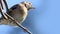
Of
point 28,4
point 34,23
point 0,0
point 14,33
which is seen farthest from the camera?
point 34,23

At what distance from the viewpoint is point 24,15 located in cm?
102

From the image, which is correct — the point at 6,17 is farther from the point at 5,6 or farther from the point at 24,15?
the point at 24,15

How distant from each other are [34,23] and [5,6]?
6.85m

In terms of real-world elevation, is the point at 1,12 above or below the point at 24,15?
above

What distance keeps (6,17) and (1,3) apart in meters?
0.05

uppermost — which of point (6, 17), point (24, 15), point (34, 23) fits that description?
point (6, 17)

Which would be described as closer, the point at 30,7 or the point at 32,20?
the point at 30,7

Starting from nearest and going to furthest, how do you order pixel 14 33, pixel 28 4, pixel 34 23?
pixel 28 4 → pixel 14 33 → pixel 34 23

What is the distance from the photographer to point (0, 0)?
1.98 ft

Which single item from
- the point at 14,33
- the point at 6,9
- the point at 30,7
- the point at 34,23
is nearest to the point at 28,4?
the point at 30,7

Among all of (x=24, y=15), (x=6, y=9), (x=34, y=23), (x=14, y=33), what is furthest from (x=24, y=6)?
(x=34, y=23)

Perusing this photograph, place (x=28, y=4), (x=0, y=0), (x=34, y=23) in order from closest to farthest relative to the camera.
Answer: (x=0, y=0) < (x=28, y=4) < (x=34, y=23)

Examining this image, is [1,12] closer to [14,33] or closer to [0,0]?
[0,0]

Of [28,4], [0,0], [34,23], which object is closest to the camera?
[0,0]
